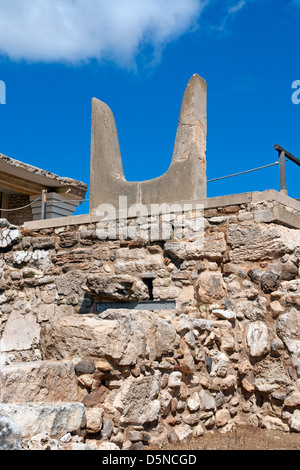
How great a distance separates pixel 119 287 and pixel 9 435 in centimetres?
303

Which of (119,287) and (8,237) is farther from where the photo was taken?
(8,237)

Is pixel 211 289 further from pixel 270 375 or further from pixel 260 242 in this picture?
pixel 270 375

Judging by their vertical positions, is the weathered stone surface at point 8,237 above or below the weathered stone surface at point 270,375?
above

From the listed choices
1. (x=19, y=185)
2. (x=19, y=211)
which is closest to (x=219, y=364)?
(x=19, y=185)

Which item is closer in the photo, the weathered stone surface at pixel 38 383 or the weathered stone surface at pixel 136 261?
the weathered stone surface at pixel 38 383

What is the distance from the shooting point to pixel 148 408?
3.28m

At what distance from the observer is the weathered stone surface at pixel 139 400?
3098mm

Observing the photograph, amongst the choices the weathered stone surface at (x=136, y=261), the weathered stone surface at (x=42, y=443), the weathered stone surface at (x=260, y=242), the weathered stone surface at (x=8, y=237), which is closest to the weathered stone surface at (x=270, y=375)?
the weathered stone surface at (x=260, y=242)

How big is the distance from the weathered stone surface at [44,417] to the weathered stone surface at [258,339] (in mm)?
2282

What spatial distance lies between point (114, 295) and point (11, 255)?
5.88 ft

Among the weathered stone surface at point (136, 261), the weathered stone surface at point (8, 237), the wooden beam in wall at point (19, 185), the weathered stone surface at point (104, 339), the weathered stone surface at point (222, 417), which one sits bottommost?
the weathered stone surface at point (222, 417)

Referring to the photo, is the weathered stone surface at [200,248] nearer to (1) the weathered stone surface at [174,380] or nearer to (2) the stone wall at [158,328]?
(2) the stone wall at [158,328]

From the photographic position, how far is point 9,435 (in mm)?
Answer: 2135
